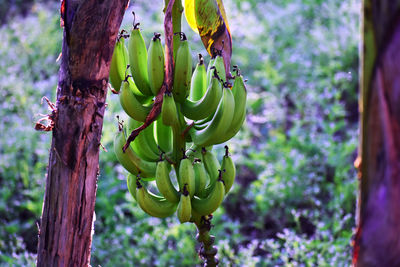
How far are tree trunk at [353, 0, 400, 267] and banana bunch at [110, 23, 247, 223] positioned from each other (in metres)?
0.44

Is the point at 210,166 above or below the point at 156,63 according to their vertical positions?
below

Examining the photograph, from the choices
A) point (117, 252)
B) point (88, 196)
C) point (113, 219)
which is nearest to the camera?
point (88, 196)

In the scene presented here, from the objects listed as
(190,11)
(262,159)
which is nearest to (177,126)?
(190,11)

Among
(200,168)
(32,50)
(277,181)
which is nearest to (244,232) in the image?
(277,181)

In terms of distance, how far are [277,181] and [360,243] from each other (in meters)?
1.83

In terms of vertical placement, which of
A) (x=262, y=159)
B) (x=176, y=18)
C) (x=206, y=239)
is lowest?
(x=206, y=239)

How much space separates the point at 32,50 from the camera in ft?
13.3

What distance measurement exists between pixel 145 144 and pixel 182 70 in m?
0.22

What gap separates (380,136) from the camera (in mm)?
644

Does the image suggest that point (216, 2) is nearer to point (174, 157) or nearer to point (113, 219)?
point (174, 157)

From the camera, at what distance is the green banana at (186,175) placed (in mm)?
1093

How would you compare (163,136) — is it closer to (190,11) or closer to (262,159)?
(190,11)

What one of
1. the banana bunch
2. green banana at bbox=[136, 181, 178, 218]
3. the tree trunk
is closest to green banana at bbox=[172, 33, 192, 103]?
the banana bunch

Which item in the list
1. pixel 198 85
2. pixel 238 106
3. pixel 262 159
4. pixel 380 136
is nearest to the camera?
pixel 380 136
